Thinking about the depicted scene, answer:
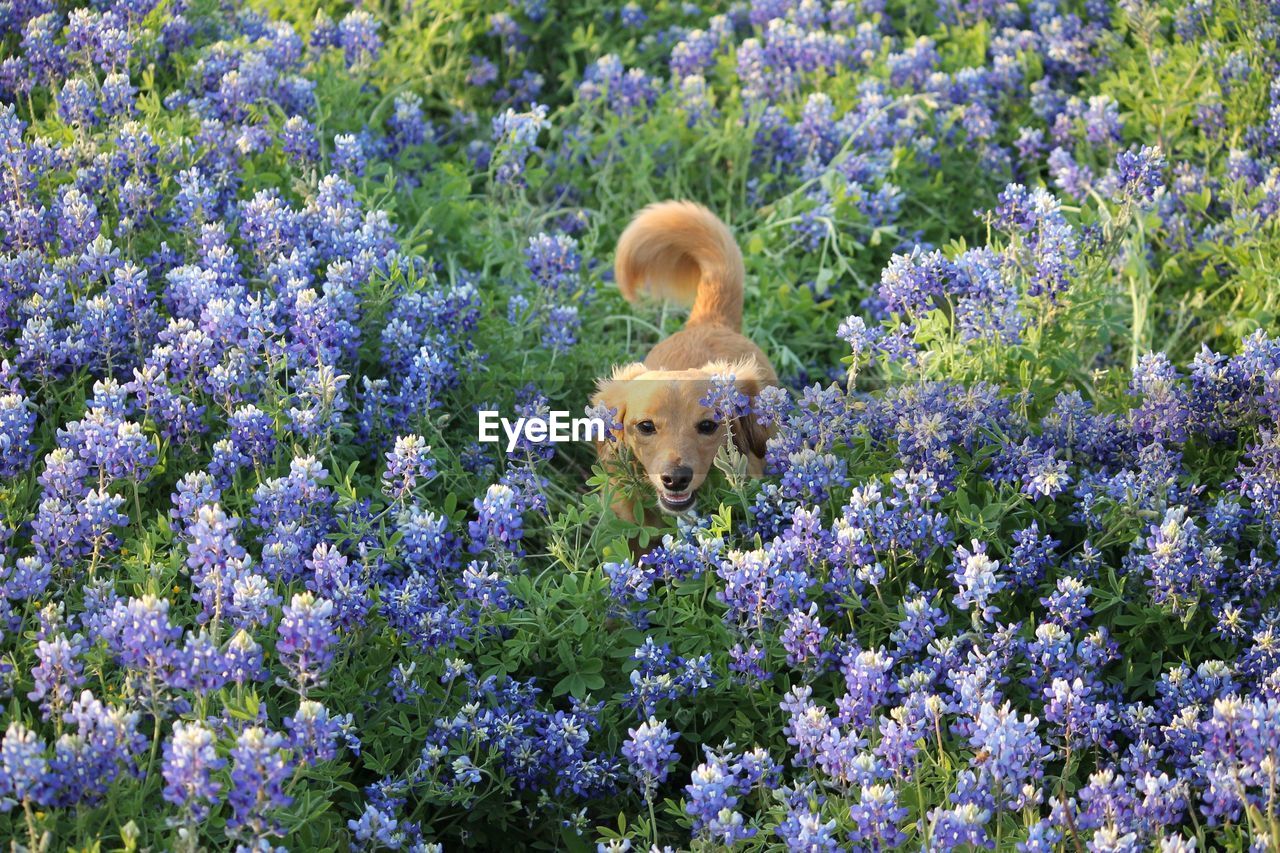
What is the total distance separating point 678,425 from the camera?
12.6 ft

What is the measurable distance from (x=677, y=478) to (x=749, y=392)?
18.2 inches

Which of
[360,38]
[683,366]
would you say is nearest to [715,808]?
[683,366]

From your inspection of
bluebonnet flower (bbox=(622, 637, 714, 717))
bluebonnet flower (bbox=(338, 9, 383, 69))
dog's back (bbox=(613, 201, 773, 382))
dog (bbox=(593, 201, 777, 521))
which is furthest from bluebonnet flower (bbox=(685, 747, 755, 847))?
bluebonnet flower (bbox=(338, 9, 383, 69))

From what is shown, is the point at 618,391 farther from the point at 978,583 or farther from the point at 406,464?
the point at 978,583

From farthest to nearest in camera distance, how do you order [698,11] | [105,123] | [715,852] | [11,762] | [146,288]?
[698,11], [105,123], [146,288], [715,852], [11,762]

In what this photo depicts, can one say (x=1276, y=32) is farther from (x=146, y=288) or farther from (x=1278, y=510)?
(x=146, y=288)

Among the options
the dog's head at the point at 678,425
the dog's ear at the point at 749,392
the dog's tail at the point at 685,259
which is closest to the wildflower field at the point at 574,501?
the dog's head at the point at 678,425

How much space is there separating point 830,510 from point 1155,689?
0.84 meters

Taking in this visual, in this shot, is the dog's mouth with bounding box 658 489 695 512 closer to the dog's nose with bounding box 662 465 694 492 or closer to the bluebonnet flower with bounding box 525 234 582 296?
the dog's nose with bounding box 662 465 694 492

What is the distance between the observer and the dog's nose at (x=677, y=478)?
364cm

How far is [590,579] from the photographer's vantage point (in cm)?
334

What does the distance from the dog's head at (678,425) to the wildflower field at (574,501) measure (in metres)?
0.11

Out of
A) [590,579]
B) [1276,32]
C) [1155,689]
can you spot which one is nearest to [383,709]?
[590,579]

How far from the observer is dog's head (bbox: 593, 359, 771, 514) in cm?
369
